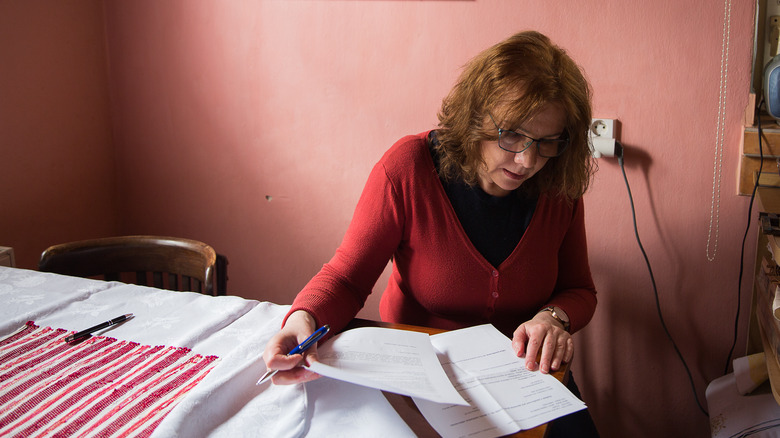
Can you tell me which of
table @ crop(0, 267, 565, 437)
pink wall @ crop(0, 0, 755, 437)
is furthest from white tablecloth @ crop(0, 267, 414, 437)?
pink wall @ crop(0, 0, 755, 437)

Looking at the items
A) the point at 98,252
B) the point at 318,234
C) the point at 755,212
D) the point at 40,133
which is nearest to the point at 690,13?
the point at 755,212

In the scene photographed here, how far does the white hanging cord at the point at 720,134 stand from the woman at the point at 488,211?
49 cm

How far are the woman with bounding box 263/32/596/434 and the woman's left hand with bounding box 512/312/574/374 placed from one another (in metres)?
0.10

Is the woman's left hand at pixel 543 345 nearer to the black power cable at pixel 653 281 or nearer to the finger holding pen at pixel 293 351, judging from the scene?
the finger holding pen at pixel 293 351

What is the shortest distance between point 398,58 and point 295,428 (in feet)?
4.26

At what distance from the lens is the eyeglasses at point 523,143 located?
1.05 meters

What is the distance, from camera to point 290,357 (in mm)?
821

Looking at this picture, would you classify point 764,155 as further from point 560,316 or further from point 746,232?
point 560,316

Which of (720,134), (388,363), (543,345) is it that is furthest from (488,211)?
(720,134)

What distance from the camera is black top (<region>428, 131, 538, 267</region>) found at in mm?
1202

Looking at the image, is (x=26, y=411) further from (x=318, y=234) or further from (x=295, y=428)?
(x=318, y=234)

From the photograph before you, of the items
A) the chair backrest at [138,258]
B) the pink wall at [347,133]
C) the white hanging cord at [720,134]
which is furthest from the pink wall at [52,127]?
the white hanging cord at [720,134]

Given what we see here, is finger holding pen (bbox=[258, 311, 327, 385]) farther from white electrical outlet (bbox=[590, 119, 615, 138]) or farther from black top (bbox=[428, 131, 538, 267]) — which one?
white electrical outlet (bbox=[590, 119, 615, 138])

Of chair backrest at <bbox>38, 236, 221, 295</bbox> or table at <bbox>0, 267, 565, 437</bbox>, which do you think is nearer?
table at <bbox>0, 267, 565, 437</bbox>
